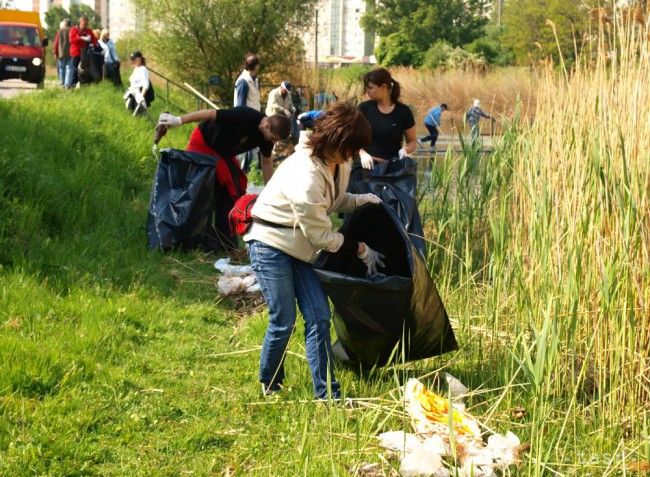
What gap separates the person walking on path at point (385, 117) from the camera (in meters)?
7.36

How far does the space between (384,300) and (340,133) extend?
0.79 m

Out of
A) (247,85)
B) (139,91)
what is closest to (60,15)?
(139,91)

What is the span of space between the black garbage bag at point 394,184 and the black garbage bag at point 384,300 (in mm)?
1718

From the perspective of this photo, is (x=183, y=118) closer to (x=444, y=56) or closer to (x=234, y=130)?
(x=234, y=130)

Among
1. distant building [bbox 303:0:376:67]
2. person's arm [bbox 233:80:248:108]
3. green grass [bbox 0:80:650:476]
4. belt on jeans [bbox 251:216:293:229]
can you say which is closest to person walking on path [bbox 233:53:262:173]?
person's arm [bbox 233:80:248:108]

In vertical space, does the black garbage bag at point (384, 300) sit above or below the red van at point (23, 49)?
below

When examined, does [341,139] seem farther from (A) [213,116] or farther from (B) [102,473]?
(A) [213,116]

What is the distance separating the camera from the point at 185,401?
4973 mm

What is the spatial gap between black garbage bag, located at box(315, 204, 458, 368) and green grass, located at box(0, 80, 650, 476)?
0.16m

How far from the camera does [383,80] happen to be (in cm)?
736

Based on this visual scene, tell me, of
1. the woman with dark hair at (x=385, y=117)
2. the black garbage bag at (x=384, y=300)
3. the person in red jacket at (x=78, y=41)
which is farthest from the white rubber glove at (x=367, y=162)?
the person in red jacket at (x=78, y=41)

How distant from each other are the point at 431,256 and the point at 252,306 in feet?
4.22

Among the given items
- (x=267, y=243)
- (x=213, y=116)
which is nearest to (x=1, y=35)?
(x=213, y=116)

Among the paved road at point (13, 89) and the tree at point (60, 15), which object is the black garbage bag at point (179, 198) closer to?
the paved road at point (13, 89)
